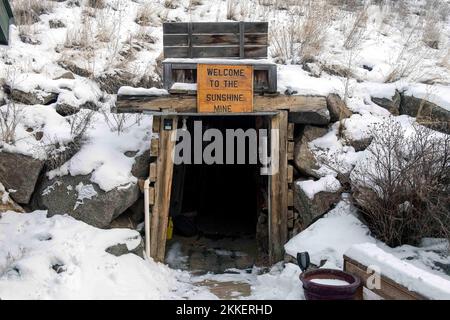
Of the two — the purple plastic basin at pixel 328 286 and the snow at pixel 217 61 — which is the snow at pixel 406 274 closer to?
the purple plastic basin at pixel 328 286

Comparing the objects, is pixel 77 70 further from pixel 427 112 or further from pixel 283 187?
pixel 427 112

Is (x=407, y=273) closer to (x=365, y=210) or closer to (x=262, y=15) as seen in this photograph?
(x=365, y=210)

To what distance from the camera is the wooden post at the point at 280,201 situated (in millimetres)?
7395

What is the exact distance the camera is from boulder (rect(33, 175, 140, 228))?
6840 millimetres

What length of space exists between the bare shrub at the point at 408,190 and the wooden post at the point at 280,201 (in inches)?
51.3

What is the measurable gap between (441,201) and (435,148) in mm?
696

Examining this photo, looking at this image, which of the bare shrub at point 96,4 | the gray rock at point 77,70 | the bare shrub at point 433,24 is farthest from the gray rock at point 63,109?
the bare shrub at point 433,24

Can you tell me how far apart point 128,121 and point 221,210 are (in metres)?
4.27

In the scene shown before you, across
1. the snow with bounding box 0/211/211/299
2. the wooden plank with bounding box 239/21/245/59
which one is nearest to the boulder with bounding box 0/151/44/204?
the snow with bounding box 0/211/211/299

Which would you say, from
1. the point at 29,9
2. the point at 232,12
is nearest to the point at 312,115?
the point at 232,12

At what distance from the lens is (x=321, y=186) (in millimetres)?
7023

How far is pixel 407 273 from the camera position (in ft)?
14.0

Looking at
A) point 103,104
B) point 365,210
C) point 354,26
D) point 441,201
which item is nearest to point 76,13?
point 103,104

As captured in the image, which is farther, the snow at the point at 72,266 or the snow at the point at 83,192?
the snow at the point at 83,192
